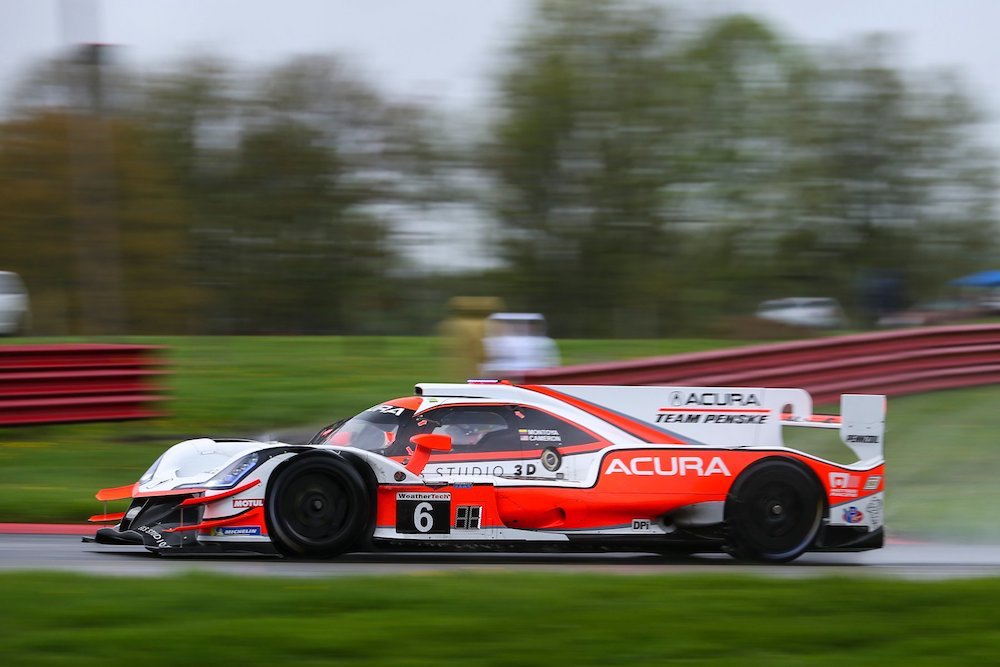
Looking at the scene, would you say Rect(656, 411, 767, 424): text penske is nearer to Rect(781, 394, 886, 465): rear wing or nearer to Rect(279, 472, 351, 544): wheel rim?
Rect(781, 394, 886, 465): rear wing

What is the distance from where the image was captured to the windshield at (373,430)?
301 inches

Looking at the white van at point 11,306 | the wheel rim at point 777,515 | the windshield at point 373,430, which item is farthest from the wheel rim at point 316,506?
the white van at point 11,306

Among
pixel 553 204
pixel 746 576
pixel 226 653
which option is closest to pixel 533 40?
pixel 553 204

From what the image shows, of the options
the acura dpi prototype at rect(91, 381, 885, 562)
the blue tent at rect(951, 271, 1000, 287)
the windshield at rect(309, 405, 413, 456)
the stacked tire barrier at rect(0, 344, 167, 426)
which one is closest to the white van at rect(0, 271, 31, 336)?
the stacked tire barrier at rect(0, 344, 167, 426)

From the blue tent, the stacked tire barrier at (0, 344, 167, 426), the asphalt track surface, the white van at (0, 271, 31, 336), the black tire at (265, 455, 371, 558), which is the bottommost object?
the asphalt track surface

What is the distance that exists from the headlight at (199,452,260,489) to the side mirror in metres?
0.96

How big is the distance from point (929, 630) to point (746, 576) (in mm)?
1160

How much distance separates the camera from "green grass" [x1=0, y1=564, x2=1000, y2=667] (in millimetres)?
4559

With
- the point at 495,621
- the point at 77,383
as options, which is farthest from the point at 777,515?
the point at 77,383

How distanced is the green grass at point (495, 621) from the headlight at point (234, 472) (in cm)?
153

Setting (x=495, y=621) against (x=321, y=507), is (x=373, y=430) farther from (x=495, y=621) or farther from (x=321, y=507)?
(x=495, y=621)

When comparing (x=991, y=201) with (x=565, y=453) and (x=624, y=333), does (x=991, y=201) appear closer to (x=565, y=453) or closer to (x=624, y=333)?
(x=624, y=333)

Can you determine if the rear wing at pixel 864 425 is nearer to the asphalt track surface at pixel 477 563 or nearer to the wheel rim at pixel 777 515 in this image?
the wheel rim at pixel 777 515

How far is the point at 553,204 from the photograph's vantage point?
24797 millimetres
